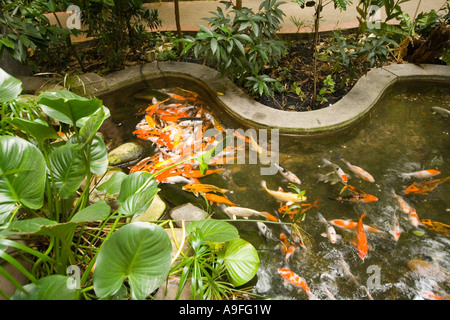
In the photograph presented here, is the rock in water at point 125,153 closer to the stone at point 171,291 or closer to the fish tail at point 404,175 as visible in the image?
the stone at point 171,291

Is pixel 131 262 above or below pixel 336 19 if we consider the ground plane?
below

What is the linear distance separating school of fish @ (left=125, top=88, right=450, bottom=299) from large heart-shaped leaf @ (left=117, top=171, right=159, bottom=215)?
145 mm

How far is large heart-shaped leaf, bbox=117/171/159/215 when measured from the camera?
1.49m

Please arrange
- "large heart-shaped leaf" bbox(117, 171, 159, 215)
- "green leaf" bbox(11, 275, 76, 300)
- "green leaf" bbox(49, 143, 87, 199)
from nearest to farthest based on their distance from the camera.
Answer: "green leaf" bbox(11, 275, 76, 300), "large heart-shaped leaf" bbox(117, 171, 159, 215), "green leaf" bbox(49, 143, 87, 199)

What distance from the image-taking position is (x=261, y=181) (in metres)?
2.55

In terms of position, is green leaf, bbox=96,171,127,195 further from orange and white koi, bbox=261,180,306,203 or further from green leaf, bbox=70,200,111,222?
orange and white koi, bbox=261,180,306,203

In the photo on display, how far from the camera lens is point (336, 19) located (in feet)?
15.5

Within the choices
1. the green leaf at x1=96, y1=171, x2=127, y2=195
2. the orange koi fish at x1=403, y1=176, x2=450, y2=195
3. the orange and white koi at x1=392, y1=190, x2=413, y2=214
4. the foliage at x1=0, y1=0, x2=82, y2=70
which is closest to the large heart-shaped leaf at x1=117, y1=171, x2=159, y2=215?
the green leaf at x1=96, y1=171, x2=127, y2=195

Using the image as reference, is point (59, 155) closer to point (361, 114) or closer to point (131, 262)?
point (131, 262)

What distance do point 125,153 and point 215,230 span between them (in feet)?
4.97

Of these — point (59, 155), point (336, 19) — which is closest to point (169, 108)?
point (59, 155)

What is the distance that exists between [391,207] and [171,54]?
306 cm
